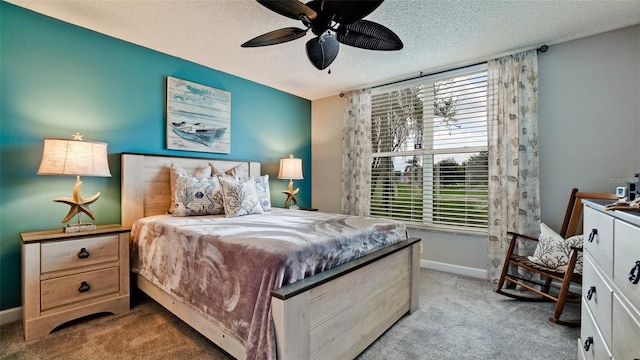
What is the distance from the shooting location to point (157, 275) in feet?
6.84

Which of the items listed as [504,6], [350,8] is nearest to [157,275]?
[350,8]

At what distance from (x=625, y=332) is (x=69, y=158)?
3.16 meters

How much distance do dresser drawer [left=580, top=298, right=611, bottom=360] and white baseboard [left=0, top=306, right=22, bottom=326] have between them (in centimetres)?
366

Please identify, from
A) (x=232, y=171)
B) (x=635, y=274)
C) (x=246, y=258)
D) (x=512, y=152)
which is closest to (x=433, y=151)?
(x=512, y=152)

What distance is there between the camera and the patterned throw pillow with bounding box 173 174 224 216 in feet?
8.59

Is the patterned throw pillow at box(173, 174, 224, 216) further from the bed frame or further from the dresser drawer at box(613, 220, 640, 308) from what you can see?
the dresser drawer at box(613, 220, 640, 308)

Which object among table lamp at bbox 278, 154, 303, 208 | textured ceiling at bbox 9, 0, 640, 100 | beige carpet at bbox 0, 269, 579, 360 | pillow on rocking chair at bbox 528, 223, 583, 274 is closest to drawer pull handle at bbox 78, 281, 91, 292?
beige carpet at bbox 0, 269, 579, 360

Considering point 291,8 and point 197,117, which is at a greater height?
point 291,8

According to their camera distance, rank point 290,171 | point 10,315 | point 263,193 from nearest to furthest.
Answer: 1. point 10,315
2. point 263,193
3. point 290,171

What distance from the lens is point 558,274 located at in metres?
2.19

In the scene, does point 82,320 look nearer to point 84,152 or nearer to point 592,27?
point 84,152

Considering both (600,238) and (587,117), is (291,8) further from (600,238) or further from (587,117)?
(587,117)

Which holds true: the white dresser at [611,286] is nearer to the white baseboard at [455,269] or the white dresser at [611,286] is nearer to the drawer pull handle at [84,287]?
the white baseboard at [455,269]

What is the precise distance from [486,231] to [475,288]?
0.65 m
